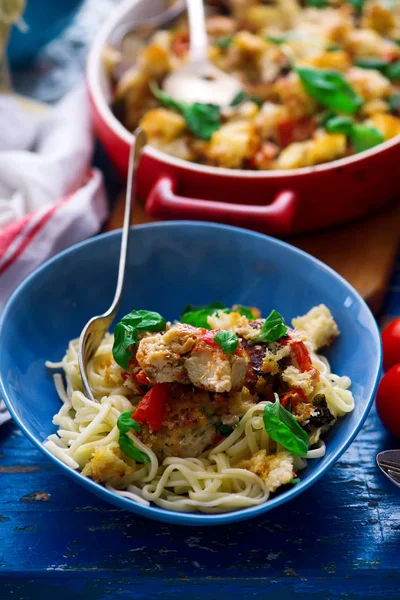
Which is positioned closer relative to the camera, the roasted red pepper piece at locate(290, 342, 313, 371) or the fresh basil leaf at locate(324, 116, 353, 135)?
the roasted red pepper piece at locate(290, 342, 313, 371)

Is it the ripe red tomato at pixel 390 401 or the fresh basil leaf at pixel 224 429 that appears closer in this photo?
the fresh basil leaf at pixel 224 429

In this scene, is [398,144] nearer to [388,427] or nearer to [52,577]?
[388,427]

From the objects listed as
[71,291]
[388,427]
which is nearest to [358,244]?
[388,427]

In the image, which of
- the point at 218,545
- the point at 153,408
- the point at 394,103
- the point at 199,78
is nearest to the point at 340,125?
the point at 394,103

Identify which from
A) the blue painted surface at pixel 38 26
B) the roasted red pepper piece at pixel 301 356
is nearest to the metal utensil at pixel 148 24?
the blue painted surface at pixel 38 26

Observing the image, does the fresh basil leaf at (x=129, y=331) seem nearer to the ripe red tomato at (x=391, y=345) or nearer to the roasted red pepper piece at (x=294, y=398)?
the roasted red pepper piece at (x=294, y=398)

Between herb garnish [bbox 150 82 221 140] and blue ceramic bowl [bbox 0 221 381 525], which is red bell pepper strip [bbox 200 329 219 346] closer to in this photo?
blue ceramic bowl [bbox 0 221 381 525]

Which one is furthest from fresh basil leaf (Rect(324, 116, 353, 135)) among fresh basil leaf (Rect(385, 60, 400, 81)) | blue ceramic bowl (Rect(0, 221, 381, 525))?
blue ceramic bowl (Rect(0, 221, 381, 525))
